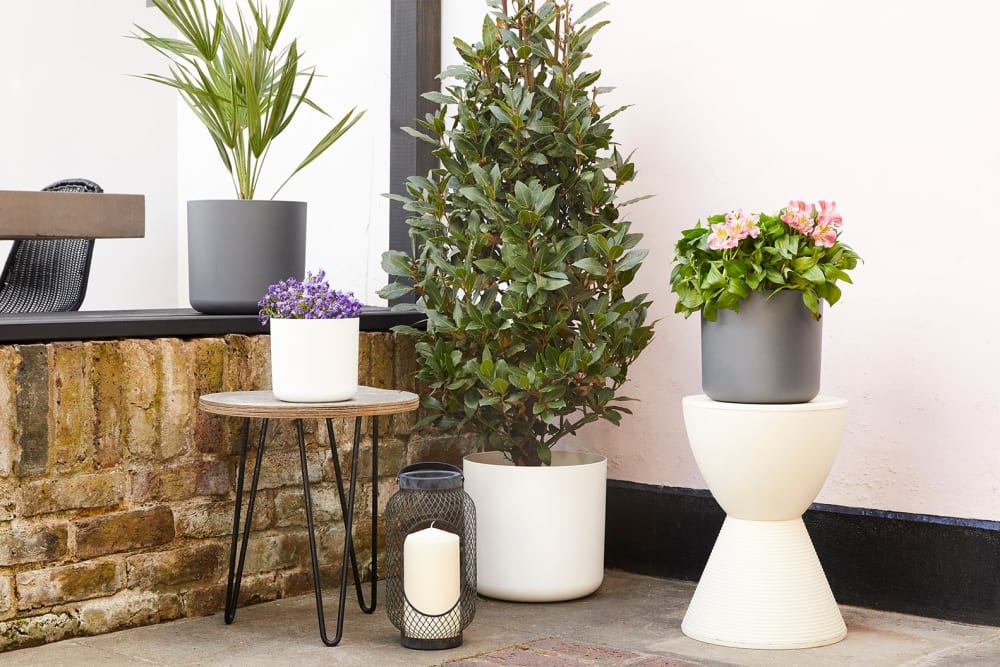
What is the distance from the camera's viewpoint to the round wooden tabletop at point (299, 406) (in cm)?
246

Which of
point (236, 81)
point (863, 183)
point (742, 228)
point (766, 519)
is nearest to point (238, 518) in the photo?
point (236, 81)

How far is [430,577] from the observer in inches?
99.5

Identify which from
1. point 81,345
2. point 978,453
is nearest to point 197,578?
point 81,345

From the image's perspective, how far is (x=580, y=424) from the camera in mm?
3104

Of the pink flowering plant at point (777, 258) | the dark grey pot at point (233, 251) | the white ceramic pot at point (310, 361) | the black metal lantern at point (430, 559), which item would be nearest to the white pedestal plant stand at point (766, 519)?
the pink flowering plant at point (777, 258)

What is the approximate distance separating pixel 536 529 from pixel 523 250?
65 centimetres

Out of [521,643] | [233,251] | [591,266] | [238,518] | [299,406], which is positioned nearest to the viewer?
[299,406]

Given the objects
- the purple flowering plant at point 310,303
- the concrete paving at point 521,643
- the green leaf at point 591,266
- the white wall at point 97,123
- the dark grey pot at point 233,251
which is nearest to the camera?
the concrete paving at point 521,643

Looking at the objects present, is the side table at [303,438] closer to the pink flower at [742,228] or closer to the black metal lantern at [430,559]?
the black metal lantern at [430,559]

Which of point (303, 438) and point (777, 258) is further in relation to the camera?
point (303, 438)

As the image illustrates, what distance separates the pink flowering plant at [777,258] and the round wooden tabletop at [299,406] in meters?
0.67

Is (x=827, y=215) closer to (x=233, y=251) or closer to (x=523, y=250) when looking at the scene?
(x=523, y=250)

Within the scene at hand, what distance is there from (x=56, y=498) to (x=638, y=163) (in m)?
1.69

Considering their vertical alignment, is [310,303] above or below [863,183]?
below
